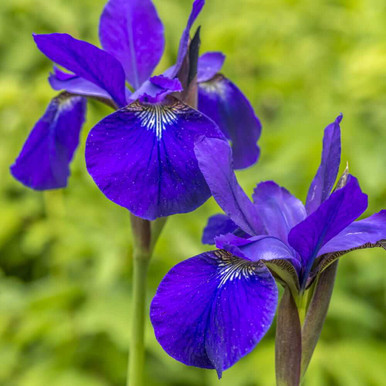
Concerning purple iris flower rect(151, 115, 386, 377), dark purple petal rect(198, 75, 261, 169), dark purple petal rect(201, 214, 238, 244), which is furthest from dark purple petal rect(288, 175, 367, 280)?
dark purple petal rect(198, 75, 261, 169)

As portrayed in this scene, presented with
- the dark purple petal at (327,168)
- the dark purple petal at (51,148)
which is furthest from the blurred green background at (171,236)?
the dark purple petal at (327,168)

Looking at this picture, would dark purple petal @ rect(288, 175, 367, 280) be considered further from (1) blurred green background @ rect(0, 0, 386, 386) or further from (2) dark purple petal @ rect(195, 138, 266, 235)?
(1) blurred green background @ rect(0, 0, 386, 386)

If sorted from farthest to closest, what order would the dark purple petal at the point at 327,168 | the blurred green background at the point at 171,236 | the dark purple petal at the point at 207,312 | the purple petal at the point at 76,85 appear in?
the blurred green background at the point at 171,236 < the purple petal at the point at 76,85 < the dark purple petal at the point at 327,168 < the dark purple petal at the point at 207,312

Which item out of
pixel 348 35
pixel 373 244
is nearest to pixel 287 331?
pixel 373 244

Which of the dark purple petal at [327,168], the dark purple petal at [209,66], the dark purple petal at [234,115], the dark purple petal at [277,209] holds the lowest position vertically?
the dark purple petal at [277,209]

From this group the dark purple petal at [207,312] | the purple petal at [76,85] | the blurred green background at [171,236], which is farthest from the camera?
the blurred green background at [171,236]

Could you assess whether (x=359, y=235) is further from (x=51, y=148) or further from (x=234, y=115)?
(x=51, y=148)

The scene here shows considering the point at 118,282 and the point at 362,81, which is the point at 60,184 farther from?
the point at 362,81

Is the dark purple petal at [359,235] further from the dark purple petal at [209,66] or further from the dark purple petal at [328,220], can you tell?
the dark purple petal at [209,66]
